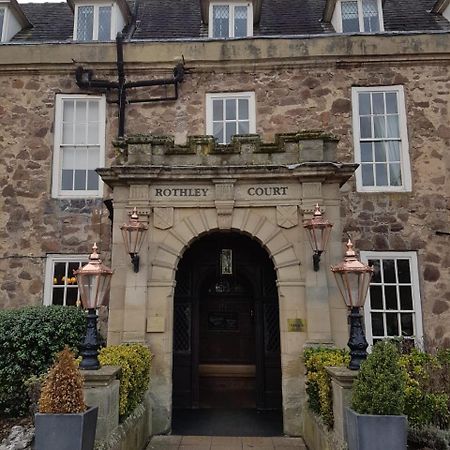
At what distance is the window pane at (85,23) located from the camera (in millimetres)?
12438

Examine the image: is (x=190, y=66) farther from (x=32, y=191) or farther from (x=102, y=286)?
(x=102, y=286)

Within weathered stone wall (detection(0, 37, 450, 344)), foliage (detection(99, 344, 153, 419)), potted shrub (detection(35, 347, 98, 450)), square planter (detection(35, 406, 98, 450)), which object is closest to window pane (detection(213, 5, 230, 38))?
weathered stone wall (detection(0, 37, 450, 344))

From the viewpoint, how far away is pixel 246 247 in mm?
9914

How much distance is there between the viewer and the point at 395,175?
36.8ft

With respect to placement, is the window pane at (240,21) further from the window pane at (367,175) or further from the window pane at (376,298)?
the window pane at (376,298)

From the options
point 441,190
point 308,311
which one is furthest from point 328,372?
point 441,190

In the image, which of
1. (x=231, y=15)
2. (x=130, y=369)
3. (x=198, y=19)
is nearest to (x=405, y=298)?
(x=130, y=369)

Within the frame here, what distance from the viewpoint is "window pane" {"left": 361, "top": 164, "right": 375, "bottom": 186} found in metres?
11.2

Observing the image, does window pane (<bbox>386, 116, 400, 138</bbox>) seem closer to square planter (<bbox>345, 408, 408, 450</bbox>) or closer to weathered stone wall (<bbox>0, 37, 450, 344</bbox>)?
weathered stone wall (<bbox>0, 37, 450, 344</bbox>)

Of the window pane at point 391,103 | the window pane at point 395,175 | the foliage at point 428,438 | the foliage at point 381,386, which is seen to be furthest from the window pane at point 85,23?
the foliage at point 428,438

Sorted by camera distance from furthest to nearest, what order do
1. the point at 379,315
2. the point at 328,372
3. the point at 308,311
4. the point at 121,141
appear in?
the point at 379,315 → the point at 121,141 → the point at 308,311 → the point at 328,372

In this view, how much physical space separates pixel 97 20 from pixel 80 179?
4273 millimetres

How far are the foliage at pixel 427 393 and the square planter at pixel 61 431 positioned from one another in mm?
3732

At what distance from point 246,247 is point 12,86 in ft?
23.1
